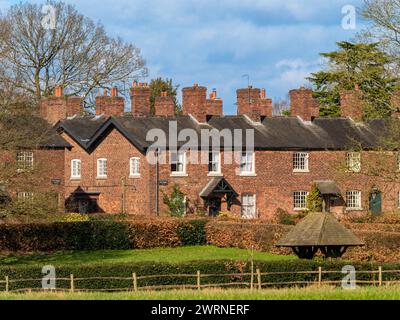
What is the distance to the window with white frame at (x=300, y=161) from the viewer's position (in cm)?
6875

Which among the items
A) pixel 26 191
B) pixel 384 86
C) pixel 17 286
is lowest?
pixel 17 286

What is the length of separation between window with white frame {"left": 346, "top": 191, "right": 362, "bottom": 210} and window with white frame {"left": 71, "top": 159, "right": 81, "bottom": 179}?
56.9ft

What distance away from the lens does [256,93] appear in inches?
2758

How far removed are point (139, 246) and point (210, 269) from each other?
16002 millimetres

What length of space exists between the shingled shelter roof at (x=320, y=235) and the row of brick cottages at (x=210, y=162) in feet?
75.5

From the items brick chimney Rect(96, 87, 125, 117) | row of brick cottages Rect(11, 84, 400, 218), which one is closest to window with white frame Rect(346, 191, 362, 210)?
row of brick cottages Rect(11, 84, 400, 218)

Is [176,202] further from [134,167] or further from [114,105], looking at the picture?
[114,105]

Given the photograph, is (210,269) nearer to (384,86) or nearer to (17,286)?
(17,286)

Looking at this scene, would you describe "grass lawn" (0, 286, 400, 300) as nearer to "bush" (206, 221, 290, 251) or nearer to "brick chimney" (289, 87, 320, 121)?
"bush" (206, 221, 290, 251)

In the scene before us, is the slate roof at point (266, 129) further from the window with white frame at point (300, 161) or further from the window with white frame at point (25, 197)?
the window with white frame at point (25, 197)

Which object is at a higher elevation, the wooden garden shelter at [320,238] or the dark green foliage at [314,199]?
the dark green foliage at [314,199]

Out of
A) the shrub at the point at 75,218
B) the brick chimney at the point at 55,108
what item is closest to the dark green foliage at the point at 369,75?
the shrub at the point at 75,218

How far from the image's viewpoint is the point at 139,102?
68000 mm
